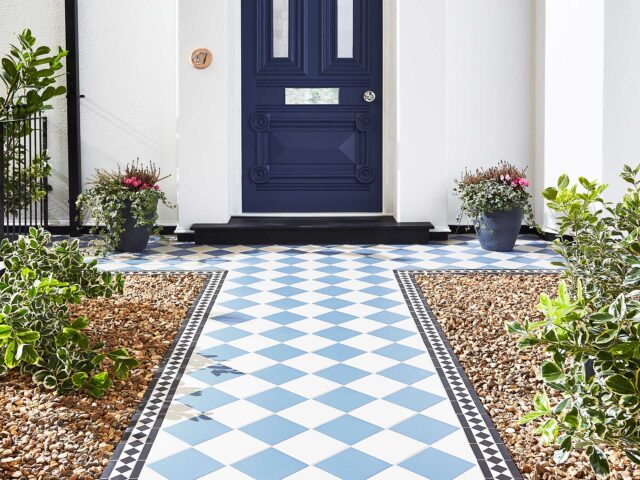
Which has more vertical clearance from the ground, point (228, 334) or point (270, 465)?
point (228, 334)

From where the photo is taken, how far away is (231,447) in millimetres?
3119

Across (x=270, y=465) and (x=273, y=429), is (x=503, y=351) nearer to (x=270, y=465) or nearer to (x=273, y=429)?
(x=273, y=429)

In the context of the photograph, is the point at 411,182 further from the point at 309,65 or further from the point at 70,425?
the point at 70,425

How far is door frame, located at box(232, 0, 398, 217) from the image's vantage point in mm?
7828

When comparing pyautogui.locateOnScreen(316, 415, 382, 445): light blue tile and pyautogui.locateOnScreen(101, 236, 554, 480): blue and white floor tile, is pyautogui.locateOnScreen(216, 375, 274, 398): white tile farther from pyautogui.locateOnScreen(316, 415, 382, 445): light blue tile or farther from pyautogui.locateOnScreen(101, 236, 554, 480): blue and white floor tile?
pyautogui.locateOnScreen(316, 415, 382, 445): light blue tile

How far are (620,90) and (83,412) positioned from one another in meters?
5.05

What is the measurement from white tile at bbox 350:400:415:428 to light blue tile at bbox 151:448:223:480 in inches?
27.7

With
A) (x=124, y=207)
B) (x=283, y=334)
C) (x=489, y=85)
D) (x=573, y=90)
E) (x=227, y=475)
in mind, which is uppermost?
(x=489, y=85)

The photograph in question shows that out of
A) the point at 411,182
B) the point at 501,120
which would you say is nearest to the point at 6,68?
the point at 411,182

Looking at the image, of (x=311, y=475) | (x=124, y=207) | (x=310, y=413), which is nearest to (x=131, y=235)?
(x=124, y=207)

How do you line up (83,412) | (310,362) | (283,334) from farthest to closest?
1. (283,334)
2. (310,362)
3. (83,412)

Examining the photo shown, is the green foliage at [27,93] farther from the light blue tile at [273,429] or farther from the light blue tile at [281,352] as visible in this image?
the light blue tile at [273,429]

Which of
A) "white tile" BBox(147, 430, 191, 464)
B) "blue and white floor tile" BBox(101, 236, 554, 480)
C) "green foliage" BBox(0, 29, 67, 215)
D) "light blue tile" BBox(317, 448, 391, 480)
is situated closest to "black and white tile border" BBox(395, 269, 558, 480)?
"blue and white floor tile" BBox(101, 236, 554, 480)

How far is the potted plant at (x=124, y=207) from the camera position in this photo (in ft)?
23.0
